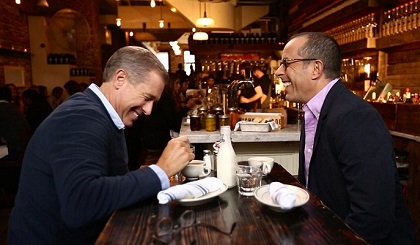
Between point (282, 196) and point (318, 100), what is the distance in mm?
A: 704

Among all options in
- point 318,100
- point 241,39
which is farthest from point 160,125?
point 241,39

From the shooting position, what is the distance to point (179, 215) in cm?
129

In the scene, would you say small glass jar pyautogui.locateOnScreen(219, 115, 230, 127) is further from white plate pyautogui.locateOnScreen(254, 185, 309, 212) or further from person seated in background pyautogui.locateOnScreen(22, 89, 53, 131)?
person seated in background pyautogui.locateOnScreen(22, 89, 53, 131)

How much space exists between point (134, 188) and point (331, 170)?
0.86 meters

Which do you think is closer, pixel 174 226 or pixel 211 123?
pixel 174 226

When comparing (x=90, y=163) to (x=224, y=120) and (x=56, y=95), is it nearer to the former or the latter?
(x=224, y=120)

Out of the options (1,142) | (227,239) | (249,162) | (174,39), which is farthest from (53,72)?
(227,239)

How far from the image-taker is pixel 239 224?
1.21 meters

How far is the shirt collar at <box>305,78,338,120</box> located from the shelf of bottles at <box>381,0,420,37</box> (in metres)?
2.74

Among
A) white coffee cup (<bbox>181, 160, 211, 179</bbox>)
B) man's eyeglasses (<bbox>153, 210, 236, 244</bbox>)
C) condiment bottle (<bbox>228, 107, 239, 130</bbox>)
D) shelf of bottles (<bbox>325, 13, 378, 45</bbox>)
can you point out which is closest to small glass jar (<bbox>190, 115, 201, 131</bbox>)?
condiment bottle (<bbox>228, 107, 239, 130</bbox>)

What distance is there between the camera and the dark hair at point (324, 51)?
5.82ft

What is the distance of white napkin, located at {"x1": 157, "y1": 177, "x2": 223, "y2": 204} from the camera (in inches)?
52.1

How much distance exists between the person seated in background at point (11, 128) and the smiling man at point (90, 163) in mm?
2966


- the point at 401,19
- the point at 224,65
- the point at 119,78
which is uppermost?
the point at 401,19
